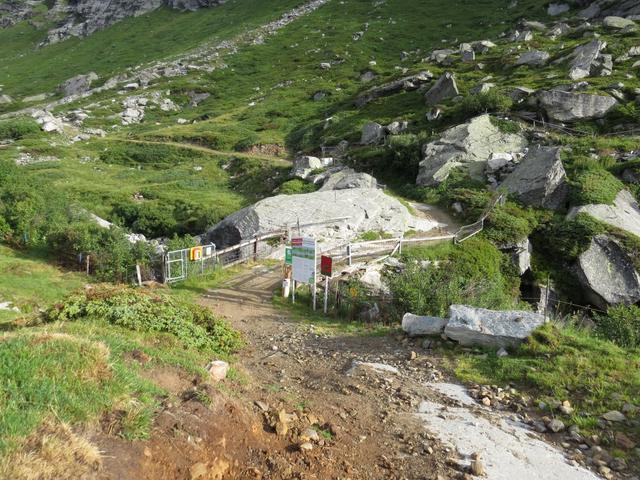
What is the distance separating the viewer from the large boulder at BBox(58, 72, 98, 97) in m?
88.6

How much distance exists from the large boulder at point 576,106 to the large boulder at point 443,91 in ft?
37.7

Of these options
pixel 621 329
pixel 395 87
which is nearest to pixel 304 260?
pixel 621 329

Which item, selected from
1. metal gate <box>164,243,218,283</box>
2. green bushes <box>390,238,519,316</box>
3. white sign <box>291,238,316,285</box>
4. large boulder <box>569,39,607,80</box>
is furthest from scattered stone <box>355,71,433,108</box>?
white sign <box>291,238,316,285</box>

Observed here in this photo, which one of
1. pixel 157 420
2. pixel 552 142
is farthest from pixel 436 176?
pixel 157 420

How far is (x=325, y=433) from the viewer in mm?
6660

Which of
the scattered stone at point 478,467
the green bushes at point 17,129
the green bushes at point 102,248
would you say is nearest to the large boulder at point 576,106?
the green bushes at point 102,248

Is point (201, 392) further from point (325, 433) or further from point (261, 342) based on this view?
point (261, 342)

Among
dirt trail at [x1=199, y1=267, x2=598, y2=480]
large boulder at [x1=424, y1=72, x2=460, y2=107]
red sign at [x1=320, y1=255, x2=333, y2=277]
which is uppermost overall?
large boulder at [x1=424, y1=72, x2=460, y2=107]

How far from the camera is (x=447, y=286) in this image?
13820mm

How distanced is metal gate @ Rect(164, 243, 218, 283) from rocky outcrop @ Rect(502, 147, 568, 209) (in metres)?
16.0

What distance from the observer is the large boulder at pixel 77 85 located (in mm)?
88562

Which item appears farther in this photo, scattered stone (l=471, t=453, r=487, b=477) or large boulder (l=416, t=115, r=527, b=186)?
large boulder (l=416, t=115, r=527, b=186)

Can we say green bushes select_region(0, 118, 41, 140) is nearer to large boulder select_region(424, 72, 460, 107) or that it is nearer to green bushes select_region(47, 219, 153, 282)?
green bushes select_region(47, 219, 153, 282)

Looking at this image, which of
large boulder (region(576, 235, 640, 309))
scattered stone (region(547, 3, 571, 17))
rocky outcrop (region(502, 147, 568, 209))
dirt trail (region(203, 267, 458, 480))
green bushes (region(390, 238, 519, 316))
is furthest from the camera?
scattered stone (region(547, 3, 571, 17))
